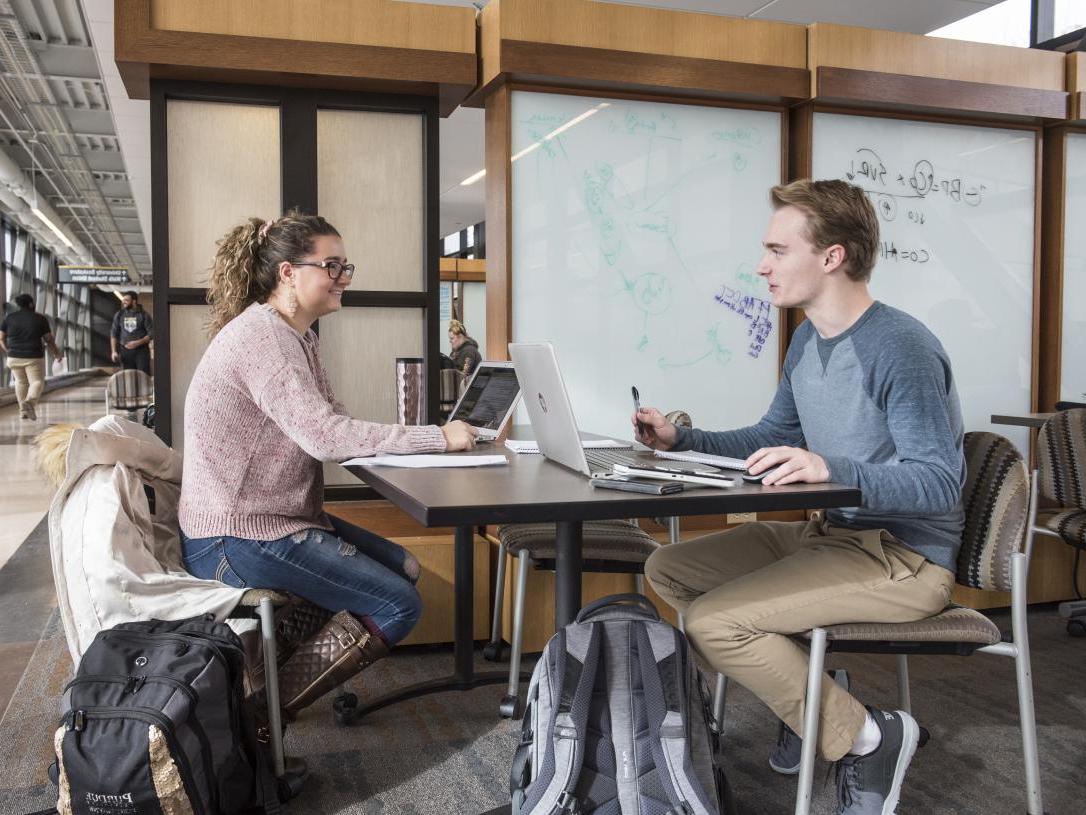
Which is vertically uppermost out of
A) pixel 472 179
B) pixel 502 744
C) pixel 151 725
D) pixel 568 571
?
pixel 472 179

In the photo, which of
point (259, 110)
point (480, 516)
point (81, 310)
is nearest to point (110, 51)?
point (259, 110)

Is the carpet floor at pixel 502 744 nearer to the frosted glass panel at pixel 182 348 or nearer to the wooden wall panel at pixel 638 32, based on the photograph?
the frosted glass panel at pixel 182 348

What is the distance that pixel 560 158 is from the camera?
129 inches

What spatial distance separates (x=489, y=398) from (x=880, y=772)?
49.8 inches

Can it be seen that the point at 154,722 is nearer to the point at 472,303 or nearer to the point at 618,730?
the point at 618,730

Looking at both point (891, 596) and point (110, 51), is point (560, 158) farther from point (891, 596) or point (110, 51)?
point (110, 51)

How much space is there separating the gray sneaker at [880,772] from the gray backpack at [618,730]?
24cm

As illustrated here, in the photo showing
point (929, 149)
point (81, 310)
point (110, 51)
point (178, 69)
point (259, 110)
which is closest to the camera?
point (178, 69)

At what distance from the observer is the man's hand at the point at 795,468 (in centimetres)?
160

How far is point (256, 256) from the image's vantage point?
7.54 ft

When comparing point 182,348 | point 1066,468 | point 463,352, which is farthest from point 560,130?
point 463,352

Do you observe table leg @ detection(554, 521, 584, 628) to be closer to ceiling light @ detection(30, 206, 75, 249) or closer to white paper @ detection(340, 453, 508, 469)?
white paper @ detection(340, 453, 508, 469)

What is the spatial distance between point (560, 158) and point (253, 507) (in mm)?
1740

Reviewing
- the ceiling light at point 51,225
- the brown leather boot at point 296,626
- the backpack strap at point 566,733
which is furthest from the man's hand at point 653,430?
the ceiling light at point 51,225
